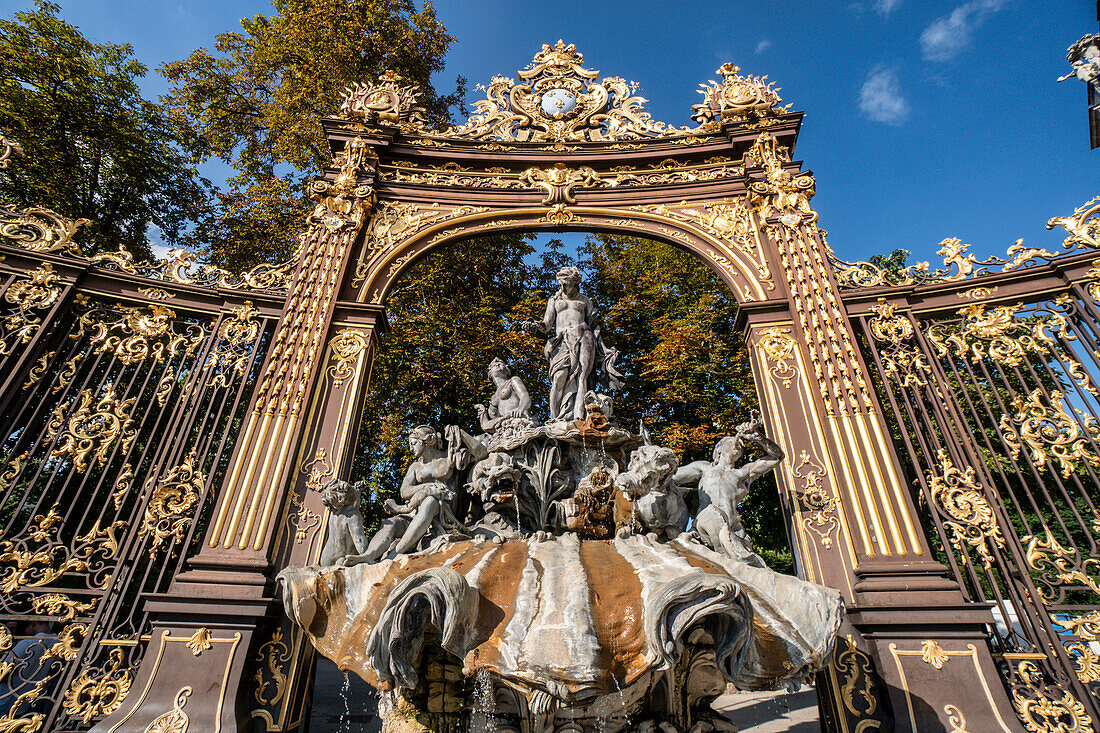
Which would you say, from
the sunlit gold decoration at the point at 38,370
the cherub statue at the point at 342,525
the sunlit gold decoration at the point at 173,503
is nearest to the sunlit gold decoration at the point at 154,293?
the sunlit gold decoration at the point at 38,370

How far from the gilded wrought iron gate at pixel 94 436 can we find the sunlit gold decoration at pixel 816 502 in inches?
187

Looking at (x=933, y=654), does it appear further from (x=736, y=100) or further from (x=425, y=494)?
(x=736, y=100)

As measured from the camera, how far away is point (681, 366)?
1021 centimetres

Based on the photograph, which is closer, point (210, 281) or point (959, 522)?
point (959, 522)

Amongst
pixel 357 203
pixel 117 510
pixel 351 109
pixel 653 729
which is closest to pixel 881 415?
pixel 653 729

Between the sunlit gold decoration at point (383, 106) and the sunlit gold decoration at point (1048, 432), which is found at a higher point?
the sunlit gold decoration at point (383, 106)

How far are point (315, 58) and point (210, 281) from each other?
6639 millimetres

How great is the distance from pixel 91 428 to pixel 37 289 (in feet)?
4.88

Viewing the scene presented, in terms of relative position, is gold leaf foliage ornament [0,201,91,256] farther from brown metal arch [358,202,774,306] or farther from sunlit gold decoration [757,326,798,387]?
sunlit gold decoration [757,326,798,387]

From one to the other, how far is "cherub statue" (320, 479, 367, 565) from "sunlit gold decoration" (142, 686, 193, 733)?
3.78 ft

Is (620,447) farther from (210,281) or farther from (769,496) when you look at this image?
(769,496)

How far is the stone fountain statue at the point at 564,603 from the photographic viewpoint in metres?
2.71

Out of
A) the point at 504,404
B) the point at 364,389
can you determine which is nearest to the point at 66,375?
the point at 364,389

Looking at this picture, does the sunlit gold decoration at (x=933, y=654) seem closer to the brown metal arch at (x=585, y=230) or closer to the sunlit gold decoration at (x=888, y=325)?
the sunlit gold decoration at (x=888, y=325)
